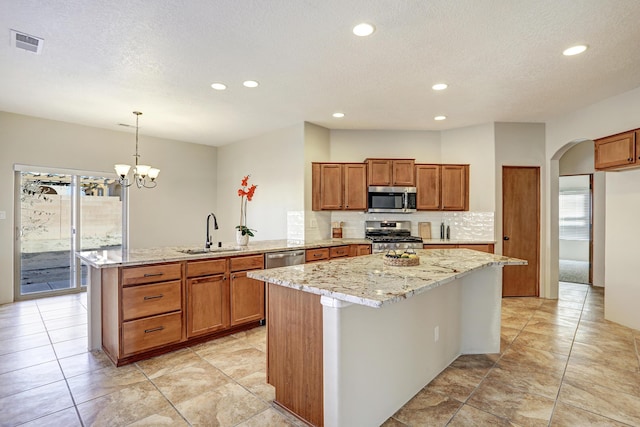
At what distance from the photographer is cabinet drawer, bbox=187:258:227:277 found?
3.18 metres

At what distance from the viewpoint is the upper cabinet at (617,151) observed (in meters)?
3.47

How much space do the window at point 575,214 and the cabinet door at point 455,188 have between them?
3.53m

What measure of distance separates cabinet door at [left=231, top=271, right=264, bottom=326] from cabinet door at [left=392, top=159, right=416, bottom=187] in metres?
2.70

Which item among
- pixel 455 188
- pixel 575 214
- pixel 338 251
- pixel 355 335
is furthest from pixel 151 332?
pixel 575 214

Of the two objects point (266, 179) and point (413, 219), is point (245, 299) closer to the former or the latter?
point (266, 179)

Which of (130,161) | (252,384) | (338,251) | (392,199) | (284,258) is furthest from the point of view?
(130,161)

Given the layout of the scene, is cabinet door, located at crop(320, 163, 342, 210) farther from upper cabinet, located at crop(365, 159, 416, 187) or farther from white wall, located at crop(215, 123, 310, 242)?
upper cabinet, located at crop(365, 159, 416, 187)

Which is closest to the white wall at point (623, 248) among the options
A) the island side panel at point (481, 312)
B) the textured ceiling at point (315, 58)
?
the textured ceiling at point (315, 58)

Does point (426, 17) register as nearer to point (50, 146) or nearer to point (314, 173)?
point (314, 173)

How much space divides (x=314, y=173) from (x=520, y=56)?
3.01 metres

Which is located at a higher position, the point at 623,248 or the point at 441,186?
the point at 441,186

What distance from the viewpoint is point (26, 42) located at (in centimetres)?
266

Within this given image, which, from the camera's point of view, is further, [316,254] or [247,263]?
[316,254]

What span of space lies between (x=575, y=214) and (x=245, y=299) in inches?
283
